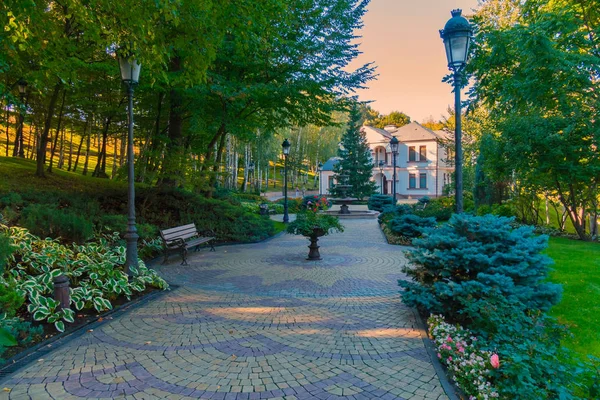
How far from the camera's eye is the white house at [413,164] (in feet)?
138

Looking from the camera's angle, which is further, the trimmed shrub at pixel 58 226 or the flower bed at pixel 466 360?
the trimmed shrub at pixel 58 226

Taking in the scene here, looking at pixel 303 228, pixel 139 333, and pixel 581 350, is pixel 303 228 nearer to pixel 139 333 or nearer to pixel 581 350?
pixel 139 333

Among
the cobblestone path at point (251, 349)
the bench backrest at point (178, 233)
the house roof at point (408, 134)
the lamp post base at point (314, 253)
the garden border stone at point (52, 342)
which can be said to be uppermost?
the house roof at point (408, 134)

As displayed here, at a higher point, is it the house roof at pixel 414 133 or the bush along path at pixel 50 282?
the house roof at pixel 414 133

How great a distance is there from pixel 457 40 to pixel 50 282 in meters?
6.91

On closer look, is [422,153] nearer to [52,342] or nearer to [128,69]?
[128,69]

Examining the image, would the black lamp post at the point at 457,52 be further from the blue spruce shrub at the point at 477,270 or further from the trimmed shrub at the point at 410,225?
the trimmed shrub at the point at 410,225

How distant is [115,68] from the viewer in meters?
9.55

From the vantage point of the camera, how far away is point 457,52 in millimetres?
5129

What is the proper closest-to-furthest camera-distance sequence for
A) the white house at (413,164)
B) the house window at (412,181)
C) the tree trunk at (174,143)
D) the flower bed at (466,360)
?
the flower bed at (466,360) → the tree trunk at (174,143) → the white house at (413,164) → the house window at (412,181)

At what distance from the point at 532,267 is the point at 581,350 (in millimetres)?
1027

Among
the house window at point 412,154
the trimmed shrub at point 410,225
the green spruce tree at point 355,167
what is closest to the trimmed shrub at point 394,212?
the trimmed shrub at point 410,225

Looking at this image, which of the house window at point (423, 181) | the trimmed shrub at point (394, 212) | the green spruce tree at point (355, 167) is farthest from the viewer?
the house window at point (423, 181)

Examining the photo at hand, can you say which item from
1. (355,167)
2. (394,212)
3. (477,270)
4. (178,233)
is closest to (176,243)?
(178,233)
